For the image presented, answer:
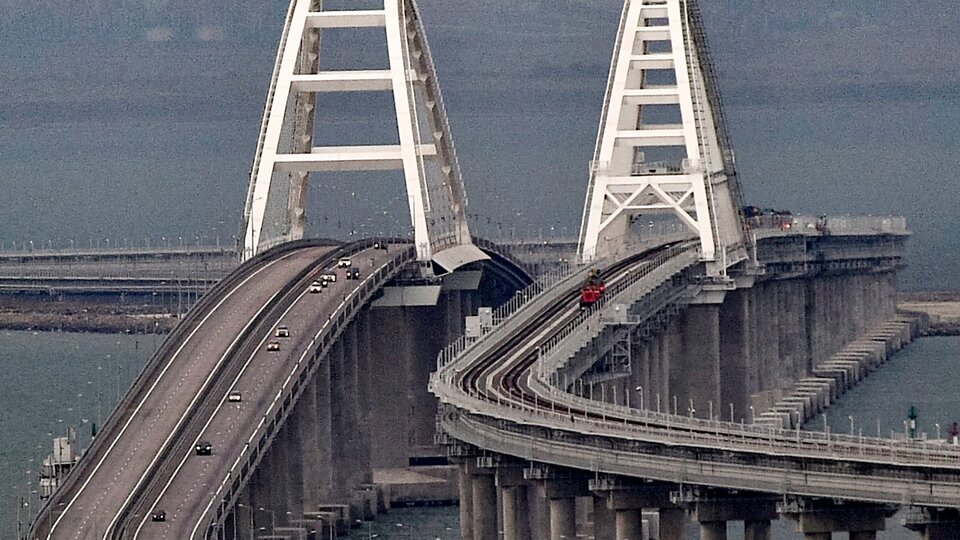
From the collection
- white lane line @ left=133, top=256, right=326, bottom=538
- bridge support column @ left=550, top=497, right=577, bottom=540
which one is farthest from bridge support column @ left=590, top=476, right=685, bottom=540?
white lane line @ left=133, top=256, right=326, bottom=538

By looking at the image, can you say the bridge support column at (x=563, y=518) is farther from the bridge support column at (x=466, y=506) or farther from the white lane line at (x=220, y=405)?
the white lane line at (x=220, y=405)

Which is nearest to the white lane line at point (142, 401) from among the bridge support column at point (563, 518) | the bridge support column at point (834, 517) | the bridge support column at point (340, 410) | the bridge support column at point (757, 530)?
the bridge support column at point (340, 410)

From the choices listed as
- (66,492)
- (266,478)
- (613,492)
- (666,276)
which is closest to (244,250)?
(666,276)

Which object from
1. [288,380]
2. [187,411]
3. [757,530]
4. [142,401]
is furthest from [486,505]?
[757,530]

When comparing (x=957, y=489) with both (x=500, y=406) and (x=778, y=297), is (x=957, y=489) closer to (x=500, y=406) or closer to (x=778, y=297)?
(x=500, y=406)

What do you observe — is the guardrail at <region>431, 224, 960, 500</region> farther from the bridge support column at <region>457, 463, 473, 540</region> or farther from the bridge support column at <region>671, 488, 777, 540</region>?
the bridge support column at <region>457, 463, 473, 540</region>

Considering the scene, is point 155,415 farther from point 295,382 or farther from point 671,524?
point 671,524

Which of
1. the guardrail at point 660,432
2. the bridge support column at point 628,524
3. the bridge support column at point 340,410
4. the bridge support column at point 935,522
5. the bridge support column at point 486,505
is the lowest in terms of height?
the bridge support column at point 935,522
